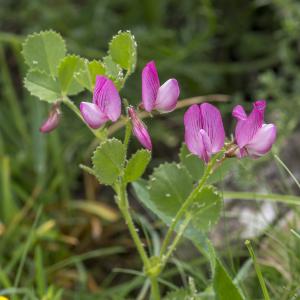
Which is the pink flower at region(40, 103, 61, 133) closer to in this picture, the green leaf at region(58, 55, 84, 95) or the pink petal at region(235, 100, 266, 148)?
the green leaf at region(58, 55, 84, 95)

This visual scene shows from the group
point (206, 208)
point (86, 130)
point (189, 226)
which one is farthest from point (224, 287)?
point (86, 130)

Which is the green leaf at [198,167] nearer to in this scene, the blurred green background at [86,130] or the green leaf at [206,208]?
the green leaf at [206,208]

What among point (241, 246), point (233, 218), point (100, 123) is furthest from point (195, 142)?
point (233, 218)

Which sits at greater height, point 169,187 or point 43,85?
point 43,85

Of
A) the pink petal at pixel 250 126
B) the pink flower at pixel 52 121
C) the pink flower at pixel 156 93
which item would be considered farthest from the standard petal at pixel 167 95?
the pink flower at pixel 52 121

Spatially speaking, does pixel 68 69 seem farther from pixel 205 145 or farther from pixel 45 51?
pixel 205 145

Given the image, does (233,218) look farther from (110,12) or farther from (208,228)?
(110,12)

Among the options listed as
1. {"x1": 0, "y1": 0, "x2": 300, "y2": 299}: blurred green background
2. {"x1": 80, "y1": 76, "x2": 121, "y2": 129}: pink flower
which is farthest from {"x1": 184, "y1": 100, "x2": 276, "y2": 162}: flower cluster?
{"x1": 0, "y1": 0, "x2": 300, "y2": 299}: blurred green background
